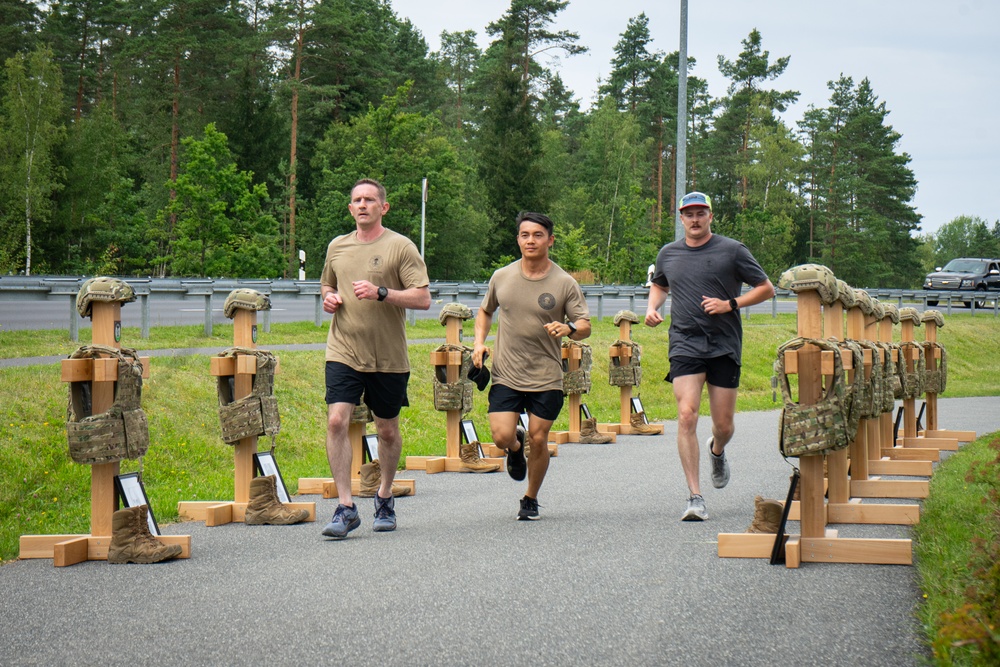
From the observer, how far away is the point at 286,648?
5078 mm

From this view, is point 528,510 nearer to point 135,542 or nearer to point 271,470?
point 271,470

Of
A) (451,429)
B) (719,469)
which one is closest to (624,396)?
(451,429)

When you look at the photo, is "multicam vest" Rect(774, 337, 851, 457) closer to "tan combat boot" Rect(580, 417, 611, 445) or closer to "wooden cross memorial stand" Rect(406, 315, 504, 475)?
"wooden cross memorial stand" Rect(406, 315, 504, 475)

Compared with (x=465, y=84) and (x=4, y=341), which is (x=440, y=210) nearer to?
(x=465, y=84)

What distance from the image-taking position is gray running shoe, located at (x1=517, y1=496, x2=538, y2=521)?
8.68m

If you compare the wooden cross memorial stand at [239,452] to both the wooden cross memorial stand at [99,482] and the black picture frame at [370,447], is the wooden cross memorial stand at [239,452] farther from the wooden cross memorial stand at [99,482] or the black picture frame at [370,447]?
the black picture frame at [370,447]

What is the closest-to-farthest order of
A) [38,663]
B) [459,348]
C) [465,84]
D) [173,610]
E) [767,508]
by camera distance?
[38,663]
[173,610]
[767,508]
[459,348]
[465,84]

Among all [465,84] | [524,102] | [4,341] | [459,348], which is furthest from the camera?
[465,84]

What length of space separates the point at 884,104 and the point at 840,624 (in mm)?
86986

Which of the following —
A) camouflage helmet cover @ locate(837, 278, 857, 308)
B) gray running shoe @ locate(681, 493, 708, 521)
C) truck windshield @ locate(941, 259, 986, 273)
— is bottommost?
gray running shoe @ locate(681, 493, 708, 521)

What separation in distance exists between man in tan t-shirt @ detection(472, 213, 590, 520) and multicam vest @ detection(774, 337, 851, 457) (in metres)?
2.03

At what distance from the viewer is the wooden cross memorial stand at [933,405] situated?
1386cm

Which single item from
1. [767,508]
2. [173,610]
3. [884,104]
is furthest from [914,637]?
[884,104]

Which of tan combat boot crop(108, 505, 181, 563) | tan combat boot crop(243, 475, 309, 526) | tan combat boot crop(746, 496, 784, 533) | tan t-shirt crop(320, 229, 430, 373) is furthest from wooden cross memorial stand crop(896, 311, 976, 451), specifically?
tan combat boot crop(108, 505, 181, 563)
